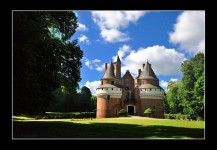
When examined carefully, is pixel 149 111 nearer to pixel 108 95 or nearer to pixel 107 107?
pixel 107 107

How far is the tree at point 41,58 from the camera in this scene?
11.8 metres

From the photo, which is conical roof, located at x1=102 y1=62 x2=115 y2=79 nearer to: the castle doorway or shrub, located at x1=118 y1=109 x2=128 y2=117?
the castle doorway

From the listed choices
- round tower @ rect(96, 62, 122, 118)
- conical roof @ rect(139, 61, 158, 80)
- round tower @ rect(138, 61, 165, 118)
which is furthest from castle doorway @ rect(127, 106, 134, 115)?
conical roof @ rect(139, 61, 158, 80)

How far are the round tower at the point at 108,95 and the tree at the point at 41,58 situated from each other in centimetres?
1520

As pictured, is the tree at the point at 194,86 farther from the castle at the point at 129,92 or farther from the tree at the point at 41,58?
the tree at the point at 41,58

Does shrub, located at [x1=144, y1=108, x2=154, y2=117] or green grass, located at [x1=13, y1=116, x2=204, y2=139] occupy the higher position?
green grass, located at [x1=13, y1=116, x2=204, y2=139]

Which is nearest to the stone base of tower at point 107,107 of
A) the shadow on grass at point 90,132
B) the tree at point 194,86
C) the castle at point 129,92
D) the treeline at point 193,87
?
the castle at point 129,92

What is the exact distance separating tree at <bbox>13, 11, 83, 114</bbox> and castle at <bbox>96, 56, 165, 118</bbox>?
52.6 feet

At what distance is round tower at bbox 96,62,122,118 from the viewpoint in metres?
37.0

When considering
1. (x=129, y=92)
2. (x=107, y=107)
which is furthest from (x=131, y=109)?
(x=107, y=107)

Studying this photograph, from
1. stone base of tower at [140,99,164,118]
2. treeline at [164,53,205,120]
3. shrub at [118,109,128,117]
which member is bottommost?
shrub at [118,109,128,117]

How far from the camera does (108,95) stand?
38.2m
